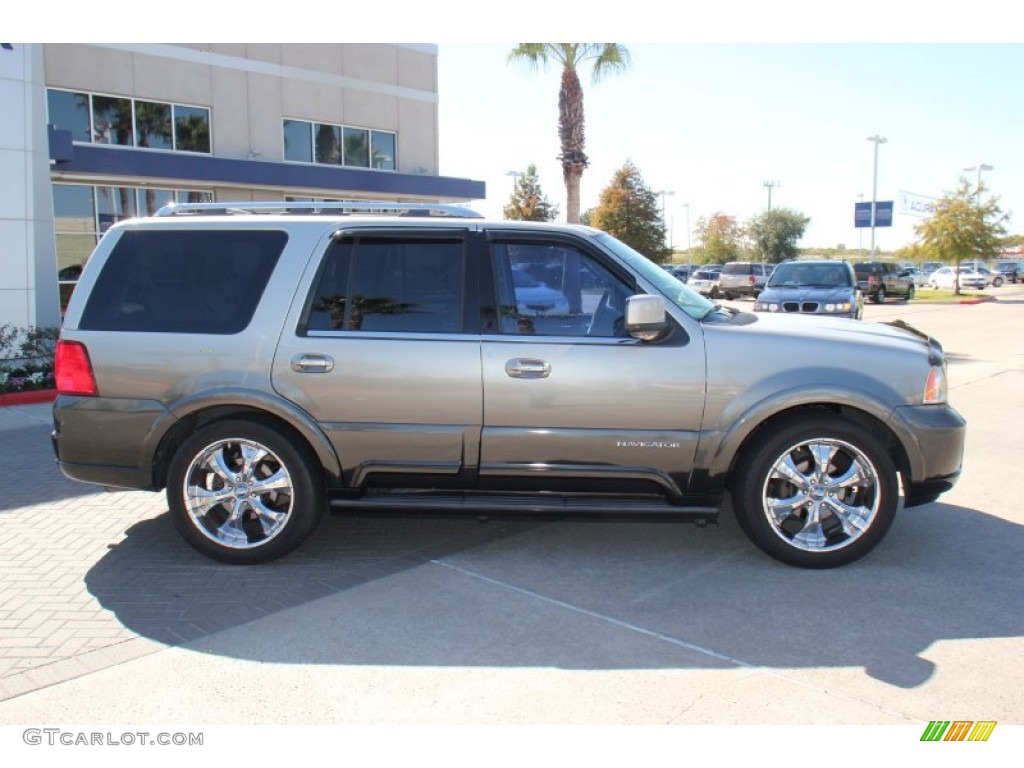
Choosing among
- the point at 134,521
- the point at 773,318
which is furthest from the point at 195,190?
the point at 773,318

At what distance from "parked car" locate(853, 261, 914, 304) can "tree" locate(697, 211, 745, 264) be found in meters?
41.0

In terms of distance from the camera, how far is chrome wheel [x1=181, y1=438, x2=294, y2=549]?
188 inches

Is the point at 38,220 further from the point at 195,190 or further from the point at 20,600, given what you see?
the point at 20,600

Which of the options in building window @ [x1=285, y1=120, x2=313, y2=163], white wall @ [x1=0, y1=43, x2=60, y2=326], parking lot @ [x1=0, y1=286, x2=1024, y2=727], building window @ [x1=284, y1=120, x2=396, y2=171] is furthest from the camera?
building window @ [x1=284, y1=120, x2=396, y2=171]

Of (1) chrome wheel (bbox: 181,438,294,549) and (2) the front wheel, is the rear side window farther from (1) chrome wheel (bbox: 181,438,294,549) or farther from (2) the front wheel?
(2) the front wheel

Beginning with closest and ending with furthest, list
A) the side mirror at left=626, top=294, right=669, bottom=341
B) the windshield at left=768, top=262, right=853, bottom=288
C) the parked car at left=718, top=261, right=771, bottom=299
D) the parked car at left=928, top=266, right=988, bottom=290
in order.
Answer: the side mirror at left=626, top=294, right=669, bottom=341, the windshield at left=768, top=262, right=853, bottom=288, the parked car at left=718, top=261, right=771, bottom=299, the parked car at left=928, top=266, right=988, bottom=290

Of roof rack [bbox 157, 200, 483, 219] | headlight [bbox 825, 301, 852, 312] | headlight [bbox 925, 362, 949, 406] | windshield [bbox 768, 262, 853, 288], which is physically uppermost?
roof rack [bbox 157, 200, 483, 219]

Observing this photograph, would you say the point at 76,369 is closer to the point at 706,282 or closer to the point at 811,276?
the point at 811,276

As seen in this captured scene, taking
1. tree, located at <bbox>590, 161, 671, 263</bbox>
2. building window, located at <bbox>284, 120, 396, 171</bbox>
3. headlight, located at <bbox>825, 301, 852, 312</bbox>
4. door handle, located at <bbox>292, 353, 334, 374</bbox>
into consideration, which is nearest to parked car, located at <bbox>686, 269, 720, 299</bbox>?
tree, located at <bbox>590, 161, 671, 263</bbox>

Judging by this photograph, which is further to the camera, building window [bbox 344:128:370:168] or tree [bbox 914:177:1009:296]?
tree [bbox 914:177:1009:296]

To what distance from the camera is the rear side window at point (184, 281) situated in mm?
4801

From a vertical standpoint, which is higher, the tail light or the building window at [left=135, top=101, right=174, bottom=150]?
the building window at [left=135, top=101, right=174, bottom=150]

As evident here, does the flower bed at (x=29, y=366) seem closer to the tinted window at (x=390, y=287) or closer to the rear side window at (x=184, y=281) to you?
the rear side window at (x=184, y=281)

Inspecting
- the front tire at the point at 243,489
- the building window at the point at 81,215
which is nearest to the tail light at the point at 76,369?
the front tire at the point at 243,489
